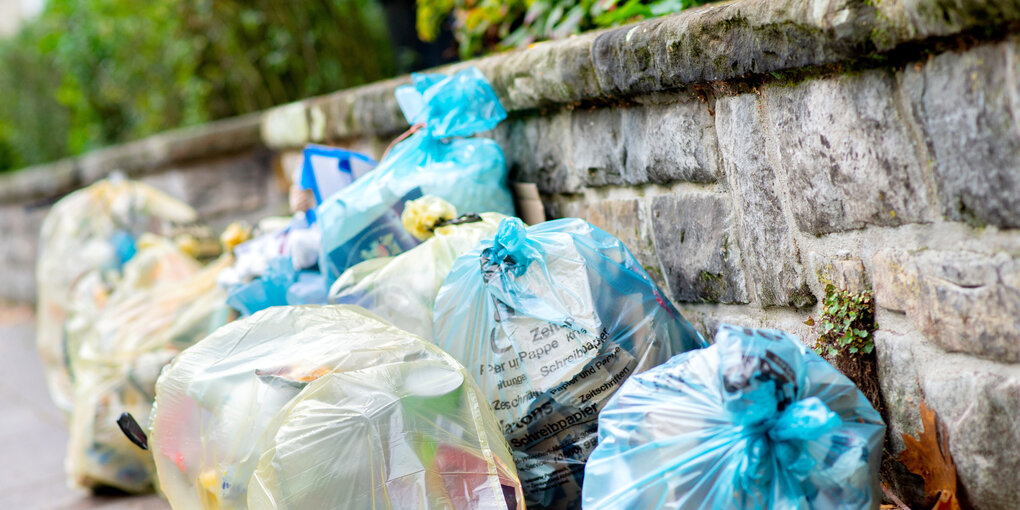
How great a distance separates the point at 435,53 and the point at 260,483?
3.30 m

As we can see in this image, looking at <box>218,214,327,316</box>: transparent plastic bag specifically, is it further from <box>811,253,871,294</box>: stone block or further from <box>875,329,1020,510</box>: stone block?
<box>875,329,1020,510</box>: stone block

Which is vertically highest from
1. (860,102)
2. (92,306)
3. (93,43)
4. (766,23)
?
(93,43)

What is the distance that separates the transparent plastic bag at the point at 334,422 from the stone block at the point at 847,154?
649 mm

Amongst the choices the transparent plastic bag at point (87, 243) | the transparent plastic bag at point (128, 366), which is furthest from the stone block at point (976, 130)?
the transparent plastic bag at point (87, 243)

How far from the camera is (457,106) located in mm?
2236

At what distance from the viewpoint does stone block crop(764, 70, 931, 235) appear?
1278 millimetres

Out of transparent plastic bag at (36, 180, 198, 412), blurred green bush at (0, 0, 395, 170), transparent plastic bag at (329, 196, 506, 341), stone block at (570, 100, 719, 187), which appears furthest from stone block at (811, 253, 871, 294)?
blurred green bush at (0, 0, 395, 170)

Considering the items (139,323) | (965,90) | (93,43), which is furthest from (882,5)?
(93,43)

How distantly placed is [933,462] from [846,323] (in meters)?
0.24

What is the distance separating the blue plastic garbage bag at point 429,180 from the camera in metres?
2.20

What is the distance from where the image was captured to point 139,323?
2.73 m

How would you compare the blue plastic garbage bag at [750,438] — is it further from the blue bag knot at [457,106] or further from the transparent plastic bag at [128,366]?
the transparent plastic bag at [128,366]

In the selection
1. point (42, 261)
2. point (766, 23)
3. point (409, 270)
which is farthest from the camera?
point (42, 261)

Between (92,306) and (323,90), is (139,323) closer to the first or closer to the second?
(92,306)
